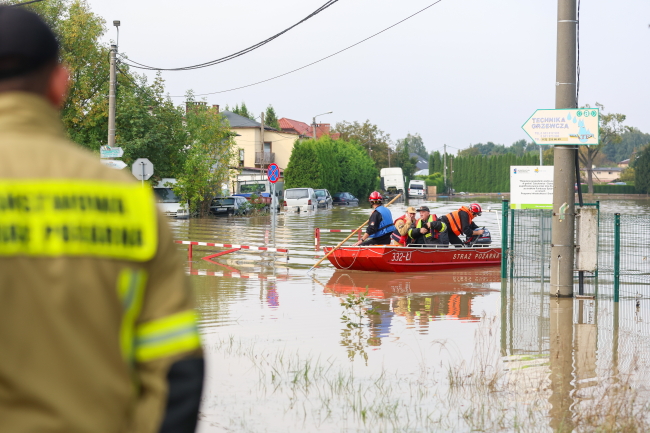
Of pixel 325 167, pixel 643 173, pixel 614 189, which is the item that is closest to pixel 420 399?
pixel 325 167

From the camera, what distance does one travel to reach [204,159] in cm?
4216

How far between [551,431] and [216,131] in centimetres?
4340

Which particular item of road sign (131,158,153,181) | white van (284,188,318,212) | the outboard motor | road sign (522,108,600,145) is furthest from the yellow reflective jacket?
white van (284,188,318,212)

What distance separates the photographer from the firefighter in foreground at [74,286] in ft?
5.70

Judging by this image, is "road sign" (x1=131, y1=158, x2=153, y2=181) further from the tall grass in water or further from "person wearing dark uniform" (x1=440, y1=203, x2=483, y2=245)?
the tall grass in water

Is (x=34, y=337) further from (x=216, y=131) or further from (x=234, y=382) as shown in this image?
(x=216, y=131)

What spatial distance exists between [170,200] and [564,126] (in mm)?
32254

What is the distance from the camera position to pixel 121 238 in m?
1.83

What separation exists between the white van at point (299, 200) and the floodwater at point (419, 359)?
A: 35182 mm

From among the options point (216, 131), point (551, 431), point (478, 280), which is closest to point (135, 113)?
point (216, 131)

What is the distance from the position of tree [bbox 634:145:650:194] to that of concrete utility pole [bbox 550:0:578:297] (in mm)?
97454

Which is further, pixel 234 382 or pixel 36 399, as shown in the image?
pixel 234 382

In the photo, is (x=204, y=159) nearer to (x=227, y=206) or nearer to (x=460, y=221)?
(x=227, y=206)

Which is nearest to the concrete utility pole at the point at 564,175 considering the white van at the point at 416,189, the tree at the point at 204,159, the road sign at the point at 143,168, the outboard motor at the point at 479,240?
the outboard motor at the point at 479,240
